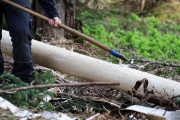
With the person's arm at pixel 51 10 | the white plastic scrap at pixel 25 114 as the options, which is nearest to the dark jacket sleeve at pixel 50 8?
the person's arm at pixel 51 10

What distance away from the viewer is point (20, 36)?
4.13 metres

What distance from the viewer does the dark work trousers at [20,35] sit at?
4137 mm

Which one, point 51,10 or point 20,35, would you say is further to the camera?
point 51,10

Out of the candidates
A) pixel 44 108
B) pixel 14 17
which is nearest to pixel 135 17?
pixel 14 17

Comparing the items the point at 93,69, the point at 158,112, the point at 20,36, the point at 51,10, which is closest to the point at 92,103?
the point at 93,69

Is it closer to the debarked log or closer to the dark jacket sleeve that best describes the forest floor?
the debarked log

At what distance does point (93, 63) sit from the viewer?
183 inches

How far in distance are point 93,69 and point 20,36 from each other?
979 millimetres

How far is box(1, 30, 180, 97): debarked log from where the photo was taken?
435cm

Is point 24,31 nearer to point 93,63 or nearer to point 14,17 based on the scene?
point 14,17

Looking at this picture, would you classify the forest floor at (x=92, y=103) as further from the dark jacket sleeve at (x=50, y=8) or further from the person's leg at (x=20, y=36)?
the dark jacket sleeve at (x=50, y=8)

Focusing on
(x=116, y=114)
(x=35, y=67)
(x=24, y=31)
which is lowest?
(x=116, y=114)

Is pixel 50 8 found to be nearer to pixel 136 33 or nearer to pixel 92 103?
pixel 92 103

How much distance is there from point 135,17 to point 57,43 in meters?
5.89
